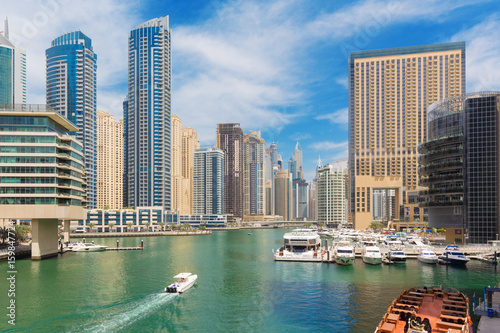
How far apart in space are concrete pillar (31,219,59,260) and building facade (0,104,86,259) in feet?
0.71

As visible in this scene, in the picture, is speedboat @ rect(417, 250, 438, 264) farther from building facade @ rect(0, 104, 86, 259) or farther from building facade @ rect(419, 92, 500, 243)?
building facade @ rect(0, 104, 86, 259)

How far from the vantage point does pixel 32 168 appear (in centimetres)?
9181

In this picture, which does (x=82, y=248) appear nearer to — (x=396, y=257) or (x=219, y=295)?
(x=219, y=295)

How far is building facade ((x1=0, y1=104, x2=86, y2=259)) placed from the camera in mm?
90062

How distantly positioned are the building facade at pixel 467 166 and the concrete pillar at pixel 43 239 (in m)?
111

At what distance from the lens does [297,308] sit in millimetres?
51344

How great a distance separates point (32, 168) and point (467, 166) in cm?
11522

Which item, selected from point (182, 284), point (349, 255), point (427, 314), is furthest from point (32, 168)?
point (427, 314)

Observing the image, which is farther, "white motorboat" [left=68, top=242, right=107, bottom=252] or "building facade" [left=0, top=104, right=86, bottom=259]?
"white motorboat" [left=68, top=242, right=107, bottom=252]

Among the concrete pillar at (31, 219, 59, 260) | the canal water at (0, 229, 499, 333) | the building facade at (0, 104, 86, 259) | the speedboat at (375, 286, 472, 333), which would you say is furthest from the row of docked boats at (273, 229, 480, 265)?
the concrete pillar at (31, 219, 59, 260)

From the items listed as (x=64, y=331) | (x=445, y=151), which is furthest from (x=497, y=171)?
(x=64, y=331)

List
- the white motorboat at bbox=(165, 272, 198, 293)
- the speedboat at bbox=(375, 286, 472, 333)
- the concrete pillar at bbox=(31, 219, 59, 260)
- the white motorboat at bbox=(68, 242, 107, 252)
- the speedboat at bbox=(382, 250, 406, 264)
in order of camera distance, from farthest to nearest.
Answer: the white motorboat at bbox=(68, 242, 107, 252), the concrete pillar at bbox=(31, 219, 59, 260), the speedboat at bbox=(382, 250, 406, 264), the white motorboat at bbox=(165, 272, 198, 293), the speedboat at bbox=(375, 286, 472, 333)

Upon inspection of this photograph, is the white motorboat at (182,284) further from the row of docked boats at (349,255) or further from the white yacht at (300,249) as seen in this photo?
the row of docked boats at (349,255)

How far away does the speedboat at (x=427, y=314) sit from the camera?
3628 cm
